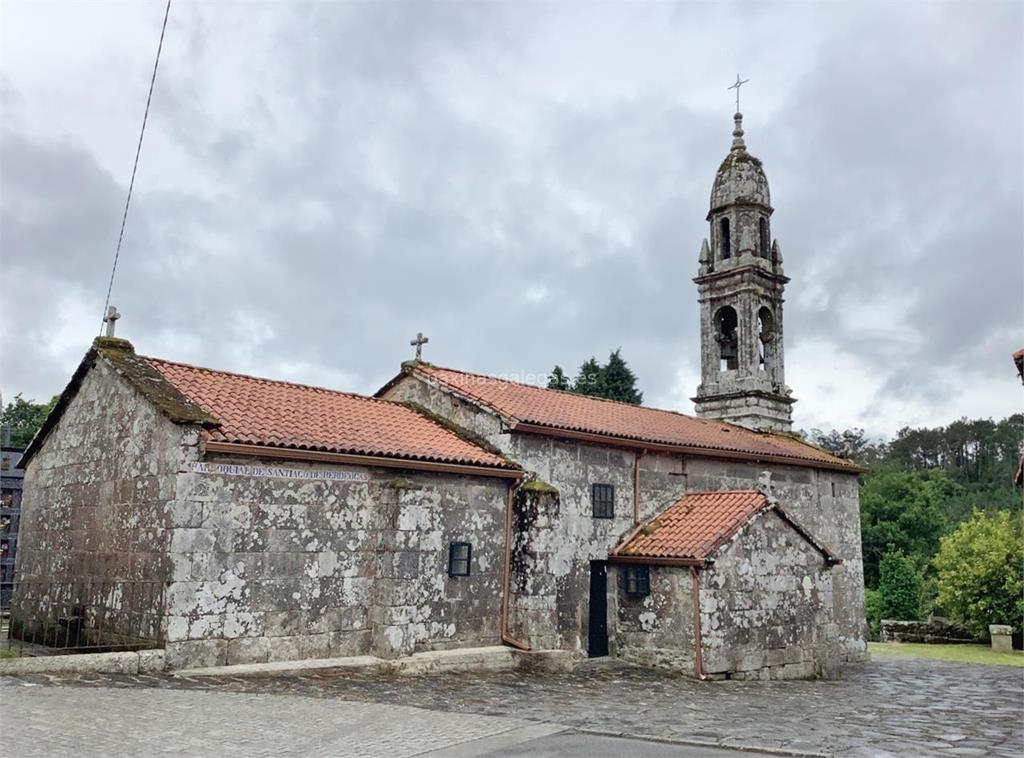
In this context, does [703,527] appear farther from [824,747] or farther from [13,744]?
[13,744]

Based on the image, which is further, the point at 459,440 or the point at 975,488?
the point at 975,488

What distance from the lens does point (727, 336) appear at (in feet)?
90.2

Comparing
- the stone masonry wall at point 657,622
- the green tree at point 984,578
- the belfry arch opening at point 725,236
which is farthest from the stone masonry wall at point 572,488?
the green tree at point 984,578

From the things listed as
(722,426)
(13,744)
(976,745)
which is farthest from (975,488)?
(13,744)

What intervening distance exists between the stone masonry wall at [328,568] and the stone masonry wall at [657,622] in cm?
250

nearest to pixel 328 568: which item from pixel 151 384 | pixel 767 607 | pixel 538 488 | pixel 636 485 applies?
pixel 151 384

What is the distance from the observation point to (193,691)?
A: 9.98 meters

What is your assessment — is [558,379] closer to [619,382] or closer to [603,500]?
[619,382]

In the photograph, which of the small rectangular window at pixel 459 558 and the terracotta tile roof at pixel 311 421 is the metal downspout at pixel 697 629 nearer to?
the terracotta tile roof at pixel 311 421

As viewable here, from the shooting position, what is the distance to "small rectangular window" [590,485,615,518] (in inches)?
650

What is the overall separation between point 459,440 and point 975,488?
63561mm

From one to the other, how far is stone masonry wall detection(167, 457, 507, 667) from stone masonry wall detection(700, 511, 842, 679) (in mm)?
3723

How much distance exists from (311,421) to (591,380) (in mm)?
27992

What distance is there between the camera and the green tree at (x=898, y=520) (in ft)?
141
